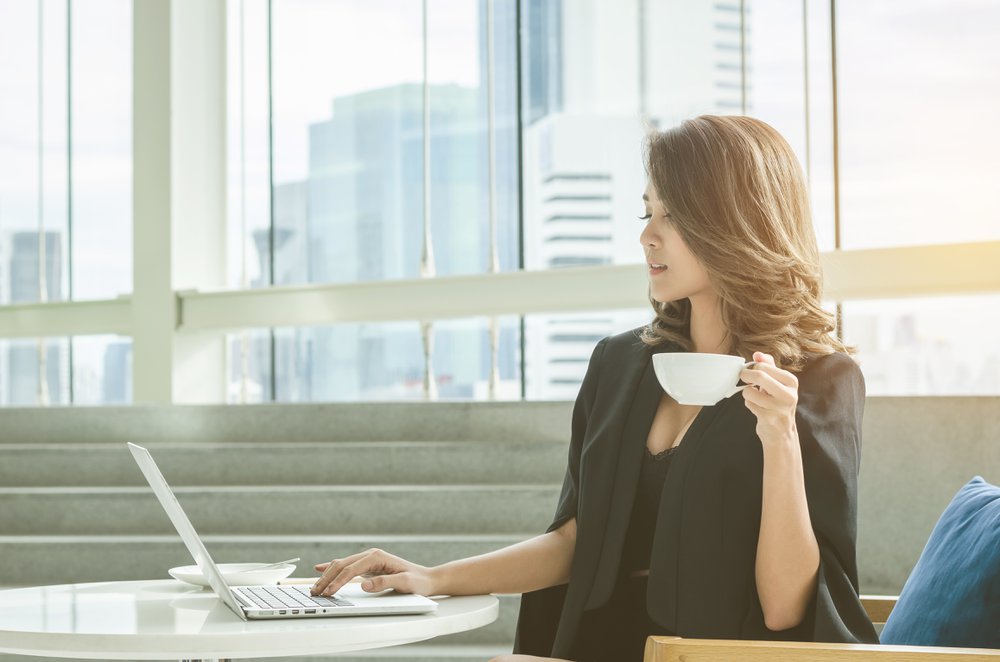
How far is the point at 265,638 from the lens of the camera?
3.72 ft

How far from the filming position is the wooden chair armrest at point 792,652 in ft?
3.84

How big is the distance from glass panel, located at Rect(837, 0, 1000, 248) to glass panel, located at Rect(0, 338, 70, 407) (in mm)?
3476

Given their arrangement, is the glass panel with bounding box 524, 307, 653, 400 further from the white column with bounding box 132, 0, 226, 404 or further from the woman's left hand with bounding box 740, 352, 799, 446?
the woman's left hand with bounding box 740, 352, 799, 446

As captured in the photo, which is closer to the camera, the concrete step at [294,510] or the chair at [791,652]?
the chair at [791,652]

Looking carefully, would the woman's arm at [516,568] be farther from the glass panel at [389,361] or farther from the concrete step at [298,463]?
the glass panel at [389,361]

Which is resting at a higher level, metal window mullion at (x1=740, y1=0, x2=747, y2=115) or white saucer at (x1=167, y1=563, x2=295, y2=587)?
metal window mullion at (x1=740, y1=0, x2=747, y2=115)

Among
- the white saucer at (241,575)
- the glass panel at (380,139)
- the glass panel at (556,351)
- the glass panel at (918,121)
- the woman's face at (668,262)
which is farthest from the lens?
the glass panel at (380,139)

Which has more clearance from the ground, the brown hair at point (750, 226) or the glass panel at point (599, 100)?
the glass panel at point (599, 100)

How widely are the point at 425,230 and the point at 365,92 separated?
873mm

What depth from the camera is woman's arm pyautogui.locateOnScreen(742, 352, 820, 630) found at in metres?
1.26

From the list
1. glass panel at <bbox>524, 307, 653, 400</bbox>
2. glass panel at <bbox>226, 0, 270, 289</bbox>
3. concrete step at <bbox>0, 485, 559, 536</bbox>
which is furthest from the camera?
glass panel at <bbox>226, 0, 270, 289</bbox>

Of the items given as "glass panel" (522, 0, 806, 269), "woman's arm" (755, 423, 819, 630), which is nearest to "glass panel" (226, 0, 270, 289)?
"glass panel" (522, 0, 806, 269)

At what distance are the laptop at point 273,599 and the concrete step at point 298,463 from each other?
6.13 feet

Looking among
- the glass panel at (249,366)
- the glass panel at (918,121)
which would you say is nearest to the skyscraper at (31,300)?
the glass panel at (249,366)
